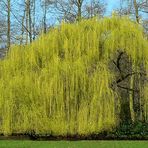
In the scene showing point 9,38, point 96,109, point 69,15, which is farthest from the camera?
point 9,38

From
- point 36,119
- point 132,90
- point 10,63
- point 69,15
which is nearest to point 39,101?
point 36,119

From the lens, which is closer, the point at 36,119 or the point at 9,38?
the point at 36,119

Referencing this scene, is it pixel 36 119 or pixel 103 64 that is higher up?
pixel 103 64

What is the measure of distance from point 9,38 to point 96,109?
1764 centimetres

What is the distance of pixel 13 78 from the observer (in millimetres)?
23594

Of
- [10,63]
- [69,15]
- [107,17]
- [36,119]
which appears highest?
[69,15]

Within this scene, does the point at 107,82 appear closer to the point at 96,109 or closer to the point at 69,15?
the point at 96,109

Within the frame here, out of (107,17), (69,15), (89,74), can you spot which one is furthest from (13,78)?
(69,15)

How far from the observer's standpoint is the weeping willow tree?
74.3 feet

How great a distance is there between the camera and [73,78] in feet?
74.5

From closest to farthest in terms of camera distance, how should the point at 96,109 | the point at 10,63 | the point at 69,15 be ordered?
the point at 96,109
the point at 10,63
the point at 69,15

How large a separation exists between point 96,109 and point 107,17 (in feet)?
18.6

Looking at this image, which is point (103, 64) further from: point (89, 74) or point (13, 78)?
point (13, 78)

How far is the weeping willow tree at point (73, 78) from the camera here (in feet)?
74.3
